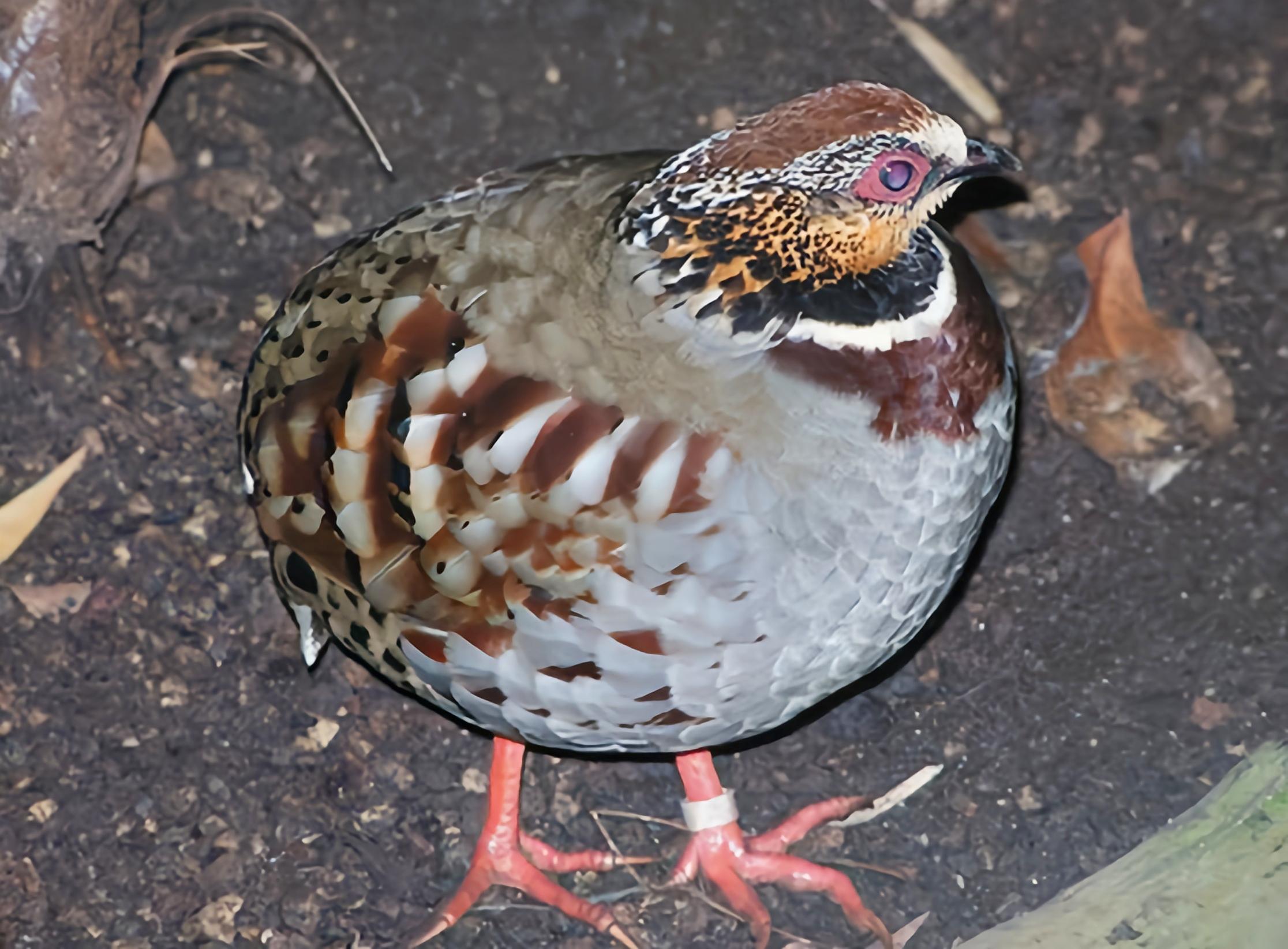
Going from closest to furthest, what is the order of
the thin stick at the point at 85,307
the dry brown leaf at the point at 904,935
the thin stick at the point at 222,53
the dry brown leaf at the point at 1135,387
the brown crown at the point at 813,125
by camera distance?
the brown crown at the point at 813,125 < the dry brown leaf at the point at 904,935 < the dry brown leaf at the point at 1135,387 < the thin stick at the point at 85,307 < the thin stick at the point at 222,53

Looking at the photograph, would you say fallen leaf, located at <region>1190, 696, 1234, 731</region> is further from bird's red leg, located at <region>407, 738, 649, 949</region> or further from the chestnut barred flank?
bird's red leg, located at <region>407, 738, 649, 949</region>

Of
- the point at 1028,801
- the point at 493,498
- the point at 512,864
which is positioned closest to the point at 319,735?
the point at 512,864

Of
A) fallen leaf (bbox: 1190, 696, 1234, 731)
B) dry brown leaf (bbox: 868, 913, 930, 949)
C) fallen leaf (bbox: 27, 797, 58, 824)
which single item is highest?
fallen leaf (bbox: 27, 797, 58, 824)

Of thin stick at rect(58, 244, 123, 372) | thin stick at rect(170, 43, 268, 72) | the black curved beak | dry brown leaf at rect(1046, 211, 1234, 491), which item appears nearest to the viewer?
the black curved beak

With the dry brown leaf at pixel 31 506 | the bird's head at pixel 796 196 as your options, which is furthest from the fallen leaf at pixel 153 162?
the bird's head at pixel 796 196

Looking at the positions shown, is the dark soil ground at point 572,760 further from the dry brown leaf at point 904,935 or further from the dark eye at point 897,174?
the dark eye at point 897,174

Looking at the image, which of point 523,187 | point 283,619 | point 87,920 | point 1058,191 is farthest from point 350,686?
point 1058,191

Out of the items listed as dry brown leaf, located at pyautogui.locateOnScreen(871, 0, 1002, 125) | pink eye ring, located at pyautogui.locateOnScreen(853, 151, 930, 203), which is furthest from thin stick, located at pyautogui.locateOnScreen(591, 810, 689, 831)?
dry brown leaf, located at pyautogui.locateOnScreen(871, 0, 1002, 125)

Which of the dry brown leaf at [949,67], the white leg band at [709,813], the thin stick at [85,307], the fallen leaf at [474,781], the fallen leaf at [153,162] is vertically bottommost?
the white leg band at [709,813]
